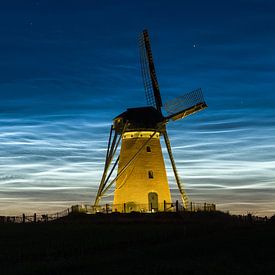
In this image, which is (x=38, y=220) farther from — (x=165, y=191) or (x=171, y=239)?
(x=171, y=239)

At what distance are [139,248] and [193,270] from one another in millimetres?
6091

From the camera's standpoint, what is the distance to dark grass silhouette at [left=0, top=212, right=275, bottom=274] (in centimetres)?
1736

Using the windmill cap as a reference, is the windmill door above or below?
below

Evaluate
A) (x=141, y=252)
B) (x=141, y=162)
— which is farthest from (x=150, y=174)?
(x=141, y=252)

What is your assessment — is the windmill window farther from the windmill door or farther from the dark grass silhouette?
the dark grass silhouette

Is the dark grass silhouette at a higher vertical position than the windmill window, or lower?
lower

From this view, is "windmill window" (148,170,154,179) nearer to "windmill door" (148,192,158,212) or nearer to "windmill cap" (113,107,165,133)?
"windmill door" (148,192,158,212)

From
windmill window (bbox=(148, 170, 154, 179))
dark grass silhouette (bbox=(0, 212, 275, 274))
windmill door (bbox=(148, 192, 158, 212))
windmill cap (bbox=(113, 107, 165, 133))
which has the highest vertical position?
windmill cap (bbox=(113, 107, 165, 133))

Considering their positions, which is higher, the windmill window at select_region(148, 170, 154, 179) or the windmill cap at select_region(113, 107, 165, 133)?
the windmill cap at select_region(113, 107, 165, 133)

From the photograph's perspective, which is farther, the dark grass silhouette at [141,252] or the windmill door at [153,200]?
the windmill door at [153,200]

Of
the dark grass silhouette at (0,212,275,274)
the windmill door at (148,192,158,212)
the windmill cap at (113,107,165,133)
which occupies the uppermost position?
the windmill cap at (113,107,165,133)

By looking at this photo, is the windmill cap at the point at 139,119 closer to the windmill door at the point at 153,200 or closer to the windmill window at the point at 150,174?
the windmill window at the point at 150,174

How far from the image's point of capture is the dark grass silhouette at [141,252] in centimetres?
1736

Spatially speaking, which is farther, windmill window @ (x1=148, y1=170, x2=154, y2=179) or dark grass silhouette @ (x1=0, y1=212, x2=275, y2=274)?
windmill window @ (x1=148, y1=170, x2=154, y2=179)
